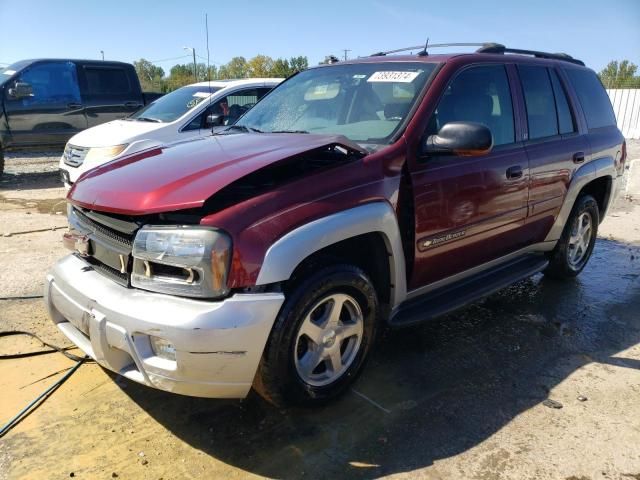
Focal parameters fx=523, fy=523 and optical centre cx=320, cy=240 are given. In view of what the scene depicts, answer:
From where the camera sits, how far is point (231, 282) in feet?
7.36

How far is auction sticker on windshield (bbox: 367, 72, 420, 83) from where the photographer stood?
3.36 meters

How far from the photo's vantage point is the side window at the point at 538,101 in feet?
13.1

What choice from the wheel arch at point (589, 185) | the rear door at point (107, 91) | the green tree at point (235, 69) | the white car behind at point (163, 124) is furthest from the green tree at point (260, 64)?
the wheel arch at point (589, 185)

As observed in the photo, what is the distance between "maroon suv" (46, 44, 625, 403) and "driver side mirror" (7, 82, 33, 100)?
26.2ft

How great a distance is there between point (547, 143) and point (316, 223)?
2.47m

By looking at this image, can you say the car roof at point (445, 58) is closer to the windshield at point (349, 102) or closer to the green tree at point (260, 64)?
the windshield at point (349, 102)

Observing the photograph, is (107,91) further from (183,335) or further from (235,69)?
(235,69)

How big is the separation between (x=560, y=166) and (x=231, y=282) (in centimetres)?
309

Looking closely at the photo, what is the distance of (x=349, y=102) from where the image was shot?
351 centimetres

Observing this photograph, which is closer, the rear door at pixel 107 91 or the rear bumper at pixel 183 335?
the rear bumper at pixel 183 335

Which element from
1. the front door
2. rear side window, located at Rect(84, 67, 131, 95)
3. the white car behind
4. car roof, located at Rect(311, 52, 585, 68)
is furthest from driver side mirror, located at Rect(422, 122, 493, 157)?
rear side window, located at Rect(84, 67, 131, 95)

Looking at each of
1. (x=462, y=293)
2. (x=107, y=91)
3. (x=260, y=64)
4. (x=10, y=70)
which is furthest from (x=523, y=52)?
(x=260, y=64)

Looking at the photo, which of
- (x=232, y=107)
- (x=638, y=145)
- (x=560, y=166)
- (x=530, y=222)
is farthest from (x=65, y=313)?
(x=638, y=145)

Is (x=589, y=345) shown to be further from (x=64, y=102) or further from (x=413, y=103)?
(x=64, y=102)
